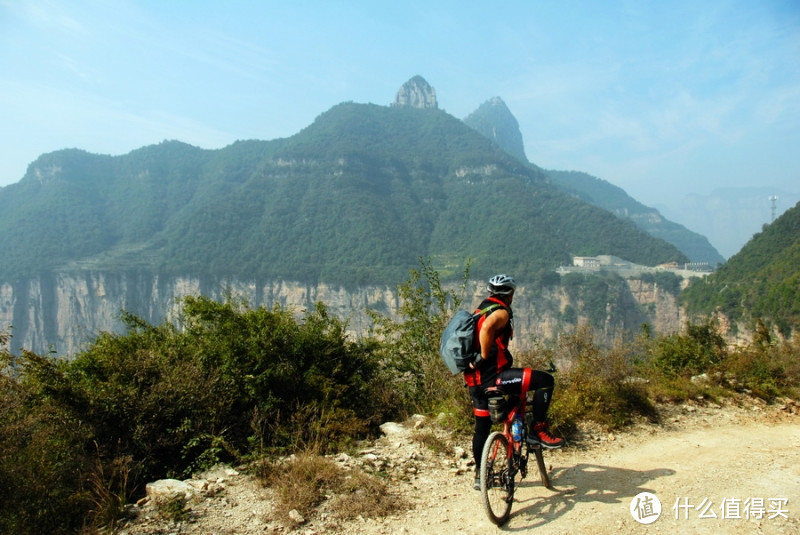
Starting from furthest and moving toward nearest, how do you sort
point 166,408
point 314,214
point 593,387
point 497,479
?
point 314,214
point 593,387
point 166,408
point 497,479

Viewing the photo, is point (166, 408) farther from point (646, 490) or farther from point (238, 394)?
point (646, 490)

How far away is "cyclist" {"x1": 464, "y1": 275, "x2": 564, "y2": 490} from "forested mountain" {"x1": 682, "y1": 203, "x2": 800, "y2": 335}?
90.4ft

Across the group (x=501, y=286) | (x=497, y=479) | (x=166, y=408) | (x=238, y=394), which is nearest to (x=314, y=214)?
(x=238, y=394)

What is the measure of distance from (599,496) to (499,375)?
140 cm

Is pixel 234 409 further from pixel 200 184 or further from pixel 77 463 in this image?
pixel 200 184

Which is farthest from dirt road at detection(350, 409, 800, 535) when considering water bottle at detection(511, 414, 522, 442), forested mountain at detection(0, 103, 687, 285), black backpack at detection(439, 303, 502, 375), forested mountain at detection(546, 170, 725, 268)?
forested mountain at detection(546, 170, 725, 268)

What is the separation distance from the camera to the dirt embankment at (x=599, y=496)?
3.40 m

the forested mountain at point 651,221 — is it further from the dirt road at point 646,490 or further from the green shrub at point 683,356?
the dirt road at point 646,490

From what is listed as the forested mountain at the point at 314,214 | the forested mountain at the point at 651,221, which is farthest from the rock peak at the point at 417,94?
the forested mountain at the point at 651,221

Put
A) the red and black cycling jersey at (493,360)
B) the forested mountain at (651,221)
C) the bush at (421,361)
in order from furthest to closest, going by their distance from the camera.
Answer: the forested mountain at (651,221) → the bush at (421,361) → the red and black cycling jersey at (493,360)

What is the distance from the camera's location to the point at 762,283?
36.9 meters

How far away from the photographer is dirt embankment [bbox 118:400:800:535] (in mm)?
3404

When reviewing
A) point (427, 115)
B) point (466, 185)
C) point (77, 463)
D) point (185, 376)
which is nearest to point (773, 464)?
point (185, 376)

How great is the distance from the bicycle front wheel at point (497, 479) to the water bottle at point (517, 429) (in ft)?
0.22
